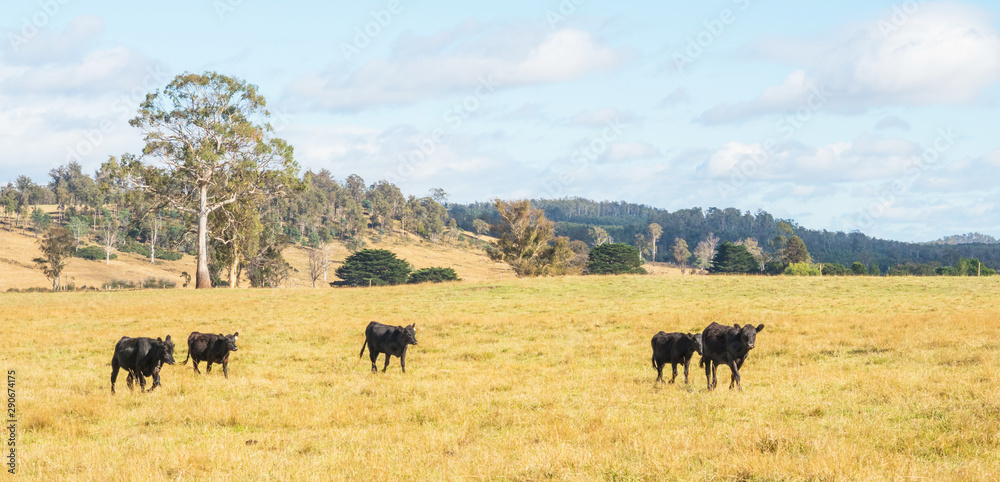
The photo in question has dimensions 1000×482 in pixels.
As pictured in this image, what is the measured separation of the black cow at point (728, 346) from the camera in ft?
41.9

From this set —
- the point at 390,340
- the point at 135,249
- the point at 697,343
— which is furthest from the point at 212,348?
the point at 135,249

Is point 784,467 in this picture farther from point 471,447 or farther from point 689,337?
point 689,337

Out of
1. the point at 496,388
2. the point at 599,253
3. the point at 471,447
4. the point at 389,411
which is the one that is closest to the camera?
the point at 471,447

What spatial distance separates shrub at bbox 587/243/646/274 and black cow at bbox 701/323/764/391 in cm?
9543

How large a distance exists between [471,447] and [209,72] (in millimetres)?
52458

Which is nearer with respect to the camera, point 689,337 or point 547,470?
point 547,470

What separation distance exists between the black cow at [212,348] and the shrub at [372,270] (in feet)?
298

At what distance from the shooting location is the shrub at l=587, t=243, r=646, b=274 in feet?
357

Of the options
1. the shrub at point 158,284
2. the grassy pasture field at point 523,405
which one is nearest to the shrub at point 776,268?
the grassy pasture field at point 523,405

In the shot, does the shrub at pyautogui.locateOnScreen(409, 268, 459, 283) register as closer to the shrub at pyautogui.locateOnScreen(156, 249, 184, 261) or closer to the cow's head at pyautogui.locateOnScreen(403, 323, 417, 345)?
the shrub at pyautogui.locateOnScreen(156, 249, 184, 261)

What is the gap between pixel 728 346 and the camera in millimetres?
13109

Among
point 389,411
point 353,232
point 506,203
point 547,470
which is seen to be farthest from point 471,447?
A: point 353,232

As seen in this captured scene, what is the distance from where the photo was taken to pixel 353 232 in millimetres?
166125

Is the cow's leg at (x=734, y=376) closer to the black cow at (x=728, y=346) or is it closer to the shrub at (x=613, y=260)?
the black cow at (x=728, y=346)
